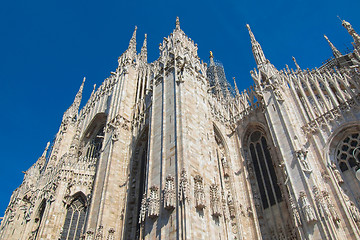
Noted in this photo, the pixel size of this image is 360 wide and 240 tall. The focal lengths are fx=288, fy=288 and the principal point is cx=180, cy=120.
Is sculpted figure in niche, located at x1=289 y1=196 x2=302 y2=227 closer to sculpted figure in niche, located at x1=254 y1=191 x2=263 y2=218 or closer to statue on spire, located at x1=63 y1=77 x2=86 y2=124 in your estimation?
sculpted figure in niche, located at x1=254 y1=191 x2=263 y2=218

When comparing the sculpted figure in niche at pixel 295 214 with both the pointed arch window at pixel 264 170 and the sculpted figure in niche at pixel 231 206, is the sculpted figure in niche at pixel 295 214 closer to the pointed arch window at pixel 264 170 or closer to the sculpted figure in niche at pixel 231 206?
the pointed arch window at pixel 264 170

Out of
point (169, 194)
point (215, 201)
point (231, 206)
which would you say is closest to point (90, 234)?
point (169, 194)

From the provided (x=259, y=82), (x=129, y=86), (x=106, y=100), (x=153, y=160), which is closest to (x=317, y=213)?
(x=153, y=160)

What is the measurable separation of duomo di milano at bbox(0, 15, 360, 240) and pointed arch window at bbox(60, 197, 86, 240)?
6 centimetres

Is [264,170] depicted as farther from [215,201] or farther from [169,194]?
[169,194]

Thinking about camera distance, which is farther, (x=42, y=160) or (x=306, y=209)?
(x=42, y=160)

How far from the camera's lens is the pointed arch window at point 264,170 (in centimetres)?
1691

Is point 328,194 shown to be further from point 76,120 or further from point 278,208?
point 76,120

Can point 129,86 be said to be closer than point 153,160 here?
No

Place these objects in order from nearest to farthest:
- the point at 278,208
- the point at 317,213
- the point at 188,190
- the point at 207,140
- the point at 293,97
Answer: the point at 188,190
the point at 317,213
the point at 207,140
the point at 278,208
the point at 293,97

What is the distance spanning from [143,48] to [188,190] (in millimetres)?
23887

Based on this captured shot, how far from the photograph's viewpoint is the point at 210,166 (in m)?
13.8

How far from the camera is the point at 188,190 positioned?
11.3m

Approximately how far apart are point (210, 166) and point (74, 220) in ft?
31.5
